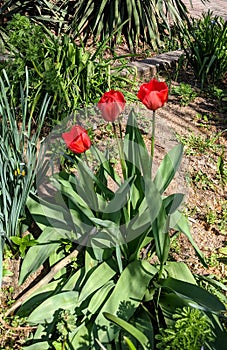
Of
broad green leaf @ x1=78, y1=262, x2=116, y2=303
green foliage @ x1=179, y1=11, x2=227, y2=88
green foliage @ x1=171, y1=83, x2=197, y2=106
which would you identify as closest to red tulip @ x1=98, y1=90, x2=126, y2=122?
broad green leaf @ x1=78, y1=262, x2=116, y2=303

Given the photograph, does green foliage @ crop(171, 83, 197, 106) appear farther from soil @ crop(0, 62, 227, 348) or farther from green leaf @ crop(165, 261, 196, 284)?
green leaf @ crop(165, 261, 196, 284)

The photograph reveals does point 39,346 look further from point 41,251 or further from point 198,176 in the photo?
point 198,176

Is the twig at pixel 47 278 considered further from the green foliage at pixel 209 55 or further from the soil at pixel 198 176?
the green foliage at pixel 209 55

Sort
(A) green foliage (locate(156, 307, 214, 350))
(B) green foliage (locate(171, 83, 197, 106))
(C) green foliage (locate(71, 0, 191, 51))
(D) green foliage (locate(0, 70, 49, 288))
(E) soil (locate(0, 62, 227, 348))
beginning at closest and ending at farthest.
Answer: (A) green foliage (locate(156, 307, 214, 350)) → (D) green foliage (locate(0, 70, 49, 288)) → (E) soil (locate(0, 62, 227, 348)) → (B) green foliage (locate(171, 83, 197, 106)) → (C) green foliage (locate(71, 0, 191, 51))

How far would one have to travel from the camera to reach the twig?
208 centimetres

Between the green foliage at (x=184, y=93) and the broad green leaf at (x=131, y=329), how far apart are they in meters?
2.28

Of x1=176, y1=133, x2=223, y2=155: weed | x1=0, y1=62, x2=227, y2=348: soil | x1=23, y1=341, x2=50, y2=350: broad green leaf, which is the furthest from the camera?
x1=176, y1=133, x2=223, y2=155: weed

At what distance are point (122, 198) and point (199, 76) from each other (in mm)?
2296

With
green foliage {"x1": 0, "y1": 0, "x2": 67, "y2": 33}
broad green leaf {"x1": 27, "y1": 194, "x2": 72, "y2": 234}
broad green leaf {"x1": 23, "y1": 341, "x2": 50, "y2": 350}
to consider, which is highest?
green foliage {"x1": 0, "y1": 0, "x2": 67, "y2": 33}

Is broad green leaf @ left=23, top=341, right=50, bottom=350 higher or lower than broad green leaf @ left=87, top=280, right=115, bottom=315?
lower

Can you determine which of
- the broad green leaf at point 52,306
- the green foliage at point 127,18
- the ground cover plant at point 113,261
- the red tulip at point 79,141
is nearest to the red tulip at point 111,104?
the ground cover plant at point 113,261

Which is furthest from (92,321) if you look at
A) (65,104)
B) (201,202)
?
(65,104)

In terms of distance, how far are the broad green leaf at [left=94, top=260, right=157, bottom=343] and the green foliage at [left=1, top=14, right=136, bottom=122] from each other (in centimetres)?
131

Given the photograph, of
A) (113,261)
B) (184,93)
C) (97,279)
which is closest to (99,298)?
(97,279)
